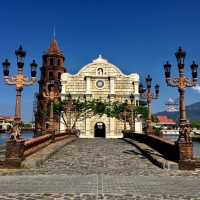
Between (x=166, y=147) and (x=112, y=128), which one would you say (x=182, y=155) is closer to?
(x=166, y=147)

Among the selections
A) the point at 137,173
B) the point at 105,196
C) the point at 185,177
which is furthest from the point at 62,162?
the point at 105,196

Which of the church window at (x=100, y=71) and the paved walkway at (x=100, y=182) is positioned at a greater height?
the church window at (x=100, y=71)

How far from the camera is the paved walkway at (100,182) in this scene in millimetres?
8812

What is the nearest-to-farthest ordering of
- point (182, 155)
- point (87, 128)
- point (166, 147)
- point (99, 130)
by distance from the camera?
1. point (182, 155)
2. point (166, 147)
3. point (87, 128)
4. point (99, 130)

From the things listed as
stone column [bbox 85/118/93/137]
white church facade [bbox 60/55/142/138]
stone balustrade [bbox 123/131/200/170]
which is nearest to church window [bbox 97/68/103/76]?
white church facade [bbox 60/55/142/138]

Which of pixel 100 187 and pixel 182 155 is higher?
pixel 182 155

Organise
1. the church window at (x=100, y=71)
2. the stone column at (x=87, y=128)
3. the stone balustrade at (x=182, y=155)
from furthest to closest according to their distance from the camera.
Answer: the church window at (x=100, y=71) → the stone column at (x=87, y=128) → the stone balustrade at (x=182, y=155)

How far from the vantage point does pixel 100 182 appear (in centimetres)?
1073

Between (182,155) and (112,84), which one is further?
(112,84)

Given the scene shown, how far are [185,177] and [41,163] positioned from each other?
21.1 ft

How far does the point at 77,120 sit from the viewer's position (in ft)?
196

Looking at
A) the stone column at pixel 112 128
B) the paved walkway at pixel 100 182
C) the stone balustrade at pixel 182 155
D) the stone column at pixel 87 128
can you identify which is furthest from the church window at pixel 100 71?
the paved walkway at pixel 100 182

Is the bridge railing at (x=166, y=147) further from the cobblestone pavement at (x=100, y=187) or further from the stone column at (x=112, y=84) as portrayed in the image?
the stone column at (x=112, y=84)

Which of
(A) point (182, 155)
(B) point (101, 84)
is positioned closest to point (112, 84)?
(B) point (101, 84)
